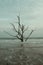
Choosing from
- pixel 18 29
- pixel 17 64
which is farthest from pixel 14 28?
pixel 17 64

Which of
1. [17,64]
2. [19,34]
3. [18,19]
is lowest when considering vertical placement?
[19,34]

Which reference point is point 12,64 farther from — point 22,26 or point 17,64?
point 22,26

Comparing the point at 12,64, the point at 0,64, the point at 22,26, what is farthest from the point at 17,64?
the point at 22,26

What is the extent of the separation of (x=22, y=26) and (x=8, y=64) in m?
17.2

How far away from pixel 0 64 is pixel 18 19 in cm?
1805

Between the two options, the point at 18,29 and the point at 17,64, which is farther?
the point at 18,29

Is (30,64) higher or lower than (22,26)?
higher

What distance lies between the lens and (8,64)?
7.56 m

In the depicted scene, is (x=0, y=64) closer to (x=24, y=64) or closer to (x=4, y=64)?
(x=4, y=64)

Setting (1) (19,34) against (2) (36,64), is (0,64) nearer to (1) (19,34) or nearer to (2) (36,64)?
(2) (36,64)

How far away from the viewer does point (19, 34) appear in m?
24.8

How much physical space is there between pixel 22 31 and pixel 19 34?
2.08ft

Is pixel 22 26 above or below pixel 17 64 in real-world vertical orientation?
below

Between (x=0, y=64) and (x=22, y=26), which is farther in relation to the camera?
(x=22, y=26)
